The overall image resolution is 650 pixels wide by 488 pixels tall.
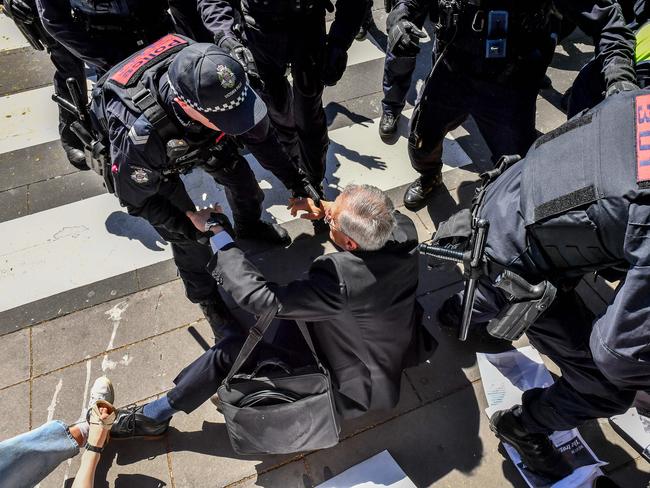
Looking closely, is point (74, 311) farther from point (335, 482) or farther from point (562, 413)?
point (562, 413)

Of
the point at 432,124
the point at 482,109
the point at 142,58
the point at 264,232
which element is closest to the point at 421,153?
the point at 432,124

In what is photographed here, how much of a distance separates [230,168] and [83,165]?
1989 millimetres

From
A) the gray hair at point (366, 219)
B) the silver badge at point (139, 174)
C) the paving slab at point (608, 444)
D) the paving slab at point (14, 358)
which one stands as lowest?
the paving slab at point (14, 358)

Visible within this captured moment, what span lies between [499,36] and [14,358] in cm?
360

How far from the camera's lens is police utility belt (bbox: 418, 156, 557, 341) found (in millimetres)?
2090

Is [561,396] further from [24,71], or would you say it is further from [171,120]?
[24,71]

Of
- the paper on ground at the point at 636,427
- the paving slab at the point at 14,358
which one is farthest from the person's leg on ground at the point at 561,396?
the paving slab at the point at 14,358

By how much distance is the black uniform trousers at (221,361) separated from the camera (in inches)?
97.2

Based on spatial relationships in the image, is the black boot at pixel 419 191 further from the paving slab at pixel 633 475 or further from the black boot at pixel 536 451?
the paving slab at pixel 633 475

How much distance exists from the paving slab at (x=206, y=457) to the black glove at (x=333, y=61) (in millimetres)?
2256

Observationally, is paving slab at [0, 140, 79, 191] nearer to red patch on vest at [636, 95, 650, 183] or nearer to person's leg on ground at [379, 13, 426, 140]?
person's leg on ground at [379, 13, 426, 140]

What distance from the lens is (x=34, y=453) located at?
7.54 feet

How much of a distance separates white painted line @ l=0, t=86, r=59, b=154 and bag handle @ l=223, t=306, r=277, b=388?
335cm

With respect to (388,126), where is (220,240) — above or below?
above
